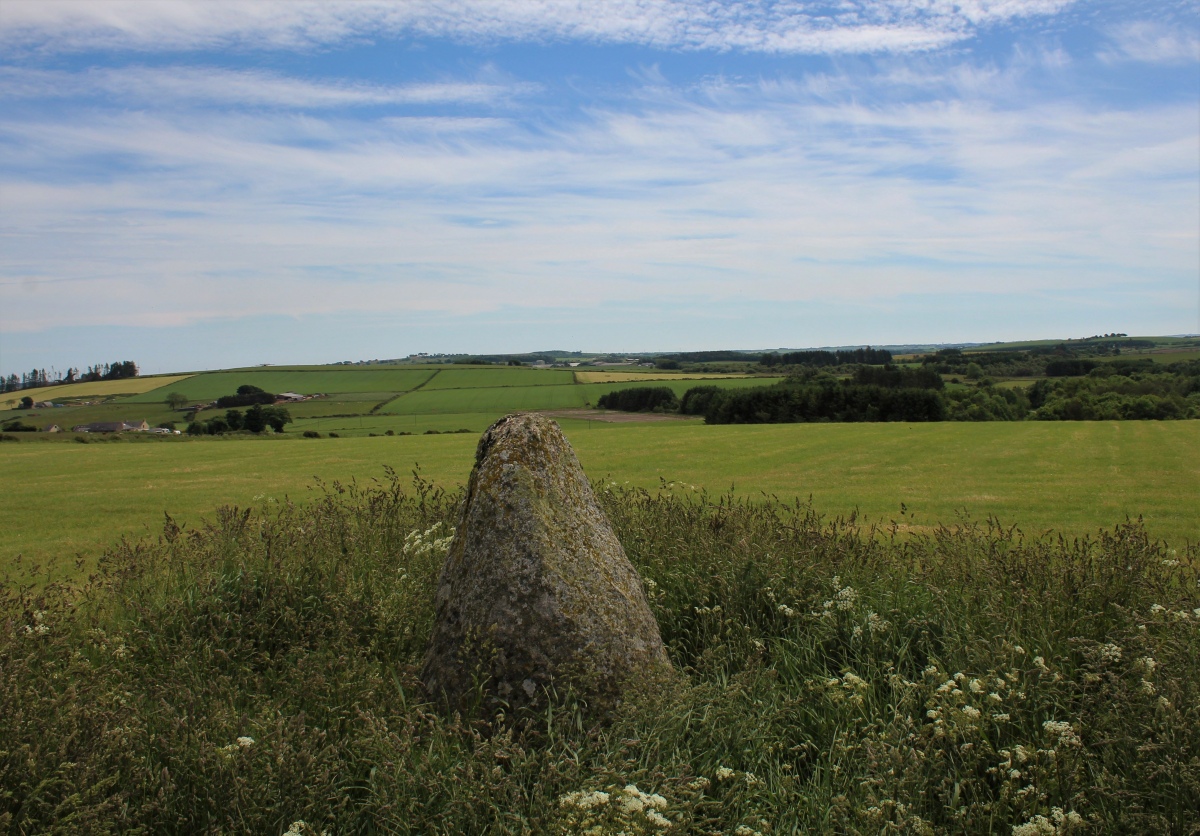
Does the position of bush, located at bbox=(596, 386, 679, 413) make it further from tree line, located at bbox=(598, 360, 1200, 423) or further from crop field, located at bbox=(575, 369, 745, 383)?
crop field, located at bbox=(575, 369, 745, 383)

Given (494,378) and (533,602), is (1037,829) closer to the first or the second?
(533,602)

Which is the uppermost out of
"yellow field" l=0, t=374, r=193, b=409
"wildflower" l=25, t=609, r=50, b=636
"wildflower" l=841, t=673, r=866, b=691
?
"yellow field" l=0, t=374, r=193, b=409

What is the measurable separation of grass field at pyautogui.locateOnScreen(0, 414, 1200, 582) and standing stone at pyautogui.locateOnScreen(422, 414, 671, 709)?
658 cm

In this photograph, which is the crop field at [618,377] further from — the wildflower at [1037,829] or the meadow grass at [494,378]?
the wildflower at [1037,829]

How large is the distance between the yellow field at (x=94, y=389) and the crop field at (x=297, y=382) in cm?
368

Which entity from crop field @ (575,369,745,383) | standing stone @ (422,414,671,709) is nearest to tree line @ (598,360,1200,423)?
crop field @ (575,369,745,383)

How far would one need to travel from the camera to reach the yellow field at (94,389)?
99500 mm

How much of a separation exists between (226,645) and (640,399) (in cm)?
8238

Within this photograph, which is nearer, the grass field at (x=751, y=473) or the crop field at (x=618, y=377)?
the grass field at (x=751, y=473)

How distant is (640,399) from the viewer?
88000 mm

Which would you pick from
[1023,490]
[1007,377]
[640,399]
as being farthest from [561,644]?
[1007,377]

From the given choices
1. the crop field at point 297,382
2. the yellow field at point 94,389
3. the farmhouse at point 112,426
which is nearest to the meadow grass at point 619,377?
the crop field at point 297,382

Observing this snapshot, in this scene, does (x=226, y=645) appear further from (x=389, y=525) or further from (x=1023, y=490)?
(x=1023, y=490)

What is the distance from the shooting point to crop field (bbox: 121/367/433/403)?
10538 cm
